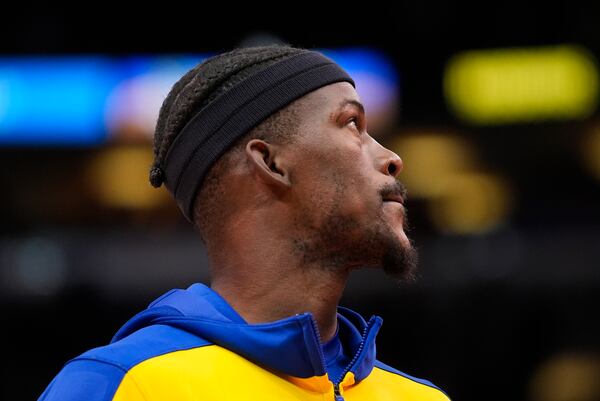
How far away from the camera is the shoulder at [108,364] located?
2398mm

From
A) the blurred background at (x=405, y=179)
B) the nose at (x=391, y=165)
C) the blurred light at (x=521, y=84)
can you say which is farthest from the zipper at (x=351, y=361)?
the blurred light at (x=521, y=84)

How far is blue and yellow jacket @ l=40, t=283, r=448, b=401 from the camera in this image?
2.43 meters

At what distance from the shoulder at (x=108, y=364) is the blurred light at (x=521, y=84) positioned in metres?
9.41

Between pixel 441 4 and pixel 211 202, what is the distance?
9892 mm

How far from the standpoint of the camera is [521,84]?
1158 centimetres

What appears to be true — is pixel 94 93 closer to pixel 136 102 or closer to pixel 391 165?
pixel 136 102

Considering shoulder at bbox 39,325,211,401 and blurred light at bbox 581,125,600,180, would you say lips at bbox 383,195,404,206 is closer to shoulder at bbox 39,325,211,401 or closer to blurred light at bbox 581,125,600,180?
shoulder at bbox 39,325,211,401

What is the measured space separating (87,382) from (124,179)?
10.2 m

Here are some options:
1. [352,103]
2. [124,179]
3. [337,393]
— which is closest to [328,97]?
[352,103]

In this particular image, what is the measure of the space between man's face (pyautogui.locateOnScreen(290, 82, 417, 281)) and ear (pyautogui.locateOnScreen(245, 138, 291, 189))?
0.10 feet

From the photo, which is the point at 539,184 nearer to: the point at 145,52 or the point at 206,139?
the point at 145,52

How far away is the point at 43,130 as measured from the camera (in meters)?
12.0

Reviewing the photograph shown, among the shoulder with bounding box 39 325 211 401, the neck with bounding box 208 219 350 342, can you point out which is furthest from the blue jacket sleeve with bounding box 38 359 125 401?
the neck with bounding box 208 219 350 342

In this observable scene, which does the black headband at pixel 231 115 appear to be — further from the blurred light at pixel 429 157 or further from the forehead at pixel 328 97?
the blurred light at pixel 429 157
